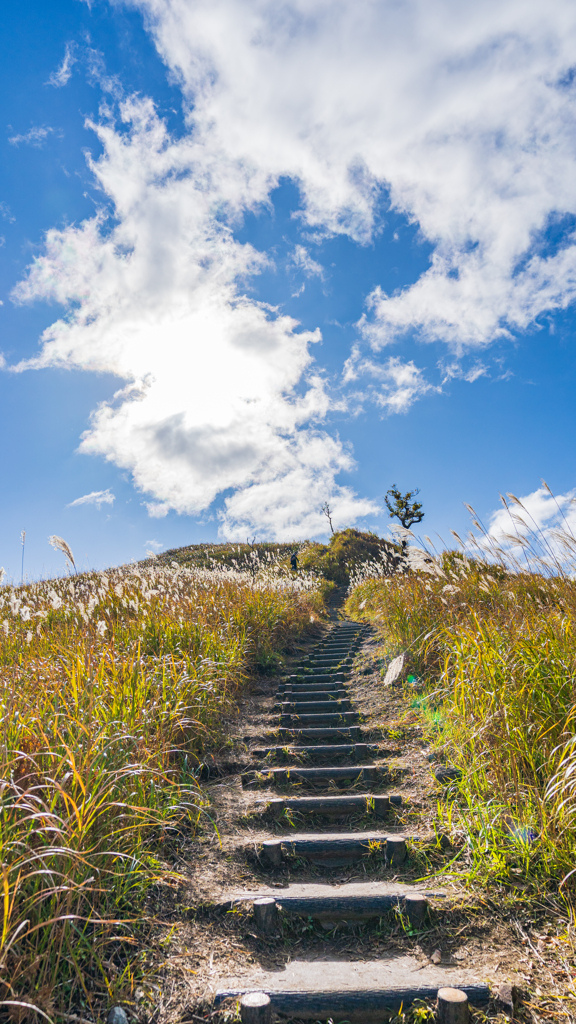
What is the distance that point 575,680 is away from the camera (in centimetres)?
297

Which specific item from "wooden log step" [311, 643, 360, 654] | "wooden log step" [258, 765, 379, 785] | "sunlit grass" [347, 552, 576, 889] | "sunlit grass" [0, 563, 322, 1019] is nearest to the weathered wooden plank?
"sunlit grass" [0, 563, 322, 1019]

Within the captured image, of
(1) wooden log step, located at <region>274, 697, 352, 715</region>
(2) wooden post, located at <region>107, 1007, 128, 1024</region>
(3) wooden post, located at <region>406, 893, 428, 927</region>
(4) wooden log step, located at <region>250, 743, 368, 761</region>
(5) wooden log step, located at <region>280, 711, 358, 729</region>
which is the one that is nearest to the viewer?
(2) wooden post, located at <region>107, 1007, 128, 1024</region>

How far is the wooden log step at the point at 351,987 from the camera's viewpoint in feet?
6.48

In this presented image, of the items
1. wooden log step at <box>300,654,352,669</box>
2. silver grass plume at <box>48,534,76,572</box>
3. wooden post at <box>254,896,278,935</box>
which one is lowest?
wooden post at <box>254,896,278,935</box>

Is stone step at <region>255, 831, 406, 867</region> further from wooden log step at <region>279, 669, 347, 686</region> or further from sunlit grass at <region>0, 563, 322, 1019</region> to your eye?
wooden log step at <region>279, 669, 347, 686</region>

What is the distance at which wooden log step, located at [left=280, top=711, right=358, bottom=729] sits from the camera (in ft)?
16.1

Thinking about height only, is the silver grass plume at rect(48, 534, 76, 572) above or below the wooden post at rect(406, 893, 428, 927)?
above

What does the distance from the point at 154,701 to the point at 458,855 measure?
6.90 feet

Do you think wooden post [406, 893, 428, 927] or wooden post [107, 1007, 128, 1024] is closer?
wooden post [107, 1007, 128, 1024]

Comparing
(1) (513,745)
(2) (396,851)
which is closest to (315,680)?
(2) (396,851)

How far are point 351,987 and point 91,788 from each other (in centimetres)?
144

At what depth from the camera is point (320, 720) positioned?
500 centimetres

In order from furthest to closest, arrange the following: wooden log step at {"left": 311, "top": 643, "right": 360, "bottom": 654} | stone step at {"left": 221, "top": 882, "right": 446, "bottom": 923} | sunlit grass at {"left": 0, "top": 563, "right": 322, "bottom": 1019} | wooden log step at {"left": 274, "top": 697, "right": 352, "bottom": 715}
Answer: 1. wooden log step at {"left": 311, "top": 643, "right": 360, "bottom": 654}
2. wooden log step at {"left": 274, "top": 697, "right": 352, "bottom": 715}
3. stone step at {"left": 221, "top": 882, "right": 446, "bottom": 923}
4. sunlit grass at {"left": 0, "top": 563, "right": 322, "bottom": 1019}

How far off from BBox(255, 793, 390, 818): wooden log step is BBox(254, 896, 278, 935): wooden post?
36.7 inches
